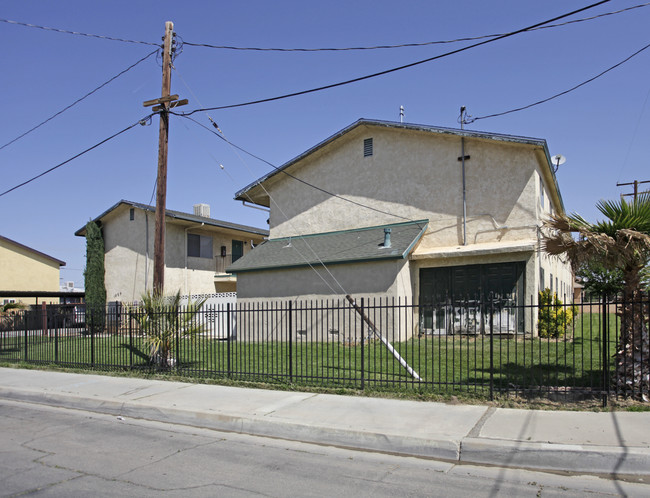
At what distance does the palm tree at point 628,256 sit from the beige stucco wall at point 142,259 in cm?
2466

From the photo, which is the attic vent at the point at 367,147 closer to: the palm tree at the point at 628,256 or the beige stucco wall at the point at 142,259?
the palm tree at the point at 628,256

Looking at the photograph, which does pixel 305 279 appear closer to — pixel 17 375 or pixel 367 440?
pixel 17 375

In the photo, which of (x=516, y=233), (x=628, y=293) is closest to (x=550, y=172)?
(x=516, y=233)

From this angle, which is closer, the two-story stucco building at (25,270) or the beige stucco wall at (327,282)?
the beige stucco wall at (327,282)

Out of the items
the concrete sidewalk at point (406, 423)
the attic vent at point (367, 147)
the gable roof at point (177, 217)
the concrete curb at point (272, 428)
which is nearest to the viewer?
the concrete sidewalk at point (406, 423)

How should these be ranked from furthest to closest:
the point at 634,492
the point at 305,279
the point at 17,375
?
1. the point at 305,279
2. the point at 17,375
3. the point at 634,492

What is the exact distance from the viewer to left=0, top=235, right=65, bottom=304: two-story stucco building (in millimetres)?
38844

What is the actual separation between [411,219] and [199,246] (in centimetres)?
1653

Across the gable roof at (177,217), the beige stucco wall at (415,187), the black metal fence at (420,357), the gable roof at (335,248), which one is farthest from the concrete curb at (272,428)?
the gable roof at (177,217)

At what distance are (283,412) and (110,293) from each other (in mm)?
26121

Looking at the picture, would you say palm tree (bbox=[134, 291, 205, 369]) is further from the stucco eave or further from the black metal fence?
the stucco eave

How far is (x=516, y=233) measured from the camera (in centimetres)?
1708

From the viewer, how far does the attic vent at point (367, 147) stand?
67.9 feet

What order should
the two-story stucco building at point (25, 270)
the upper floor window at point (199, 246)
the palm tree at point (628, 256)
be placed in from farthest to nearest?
the two-story stucco building at point (25, 270) → the upper floor window at point (199, 246) → the palm tree at point (628, 256)
